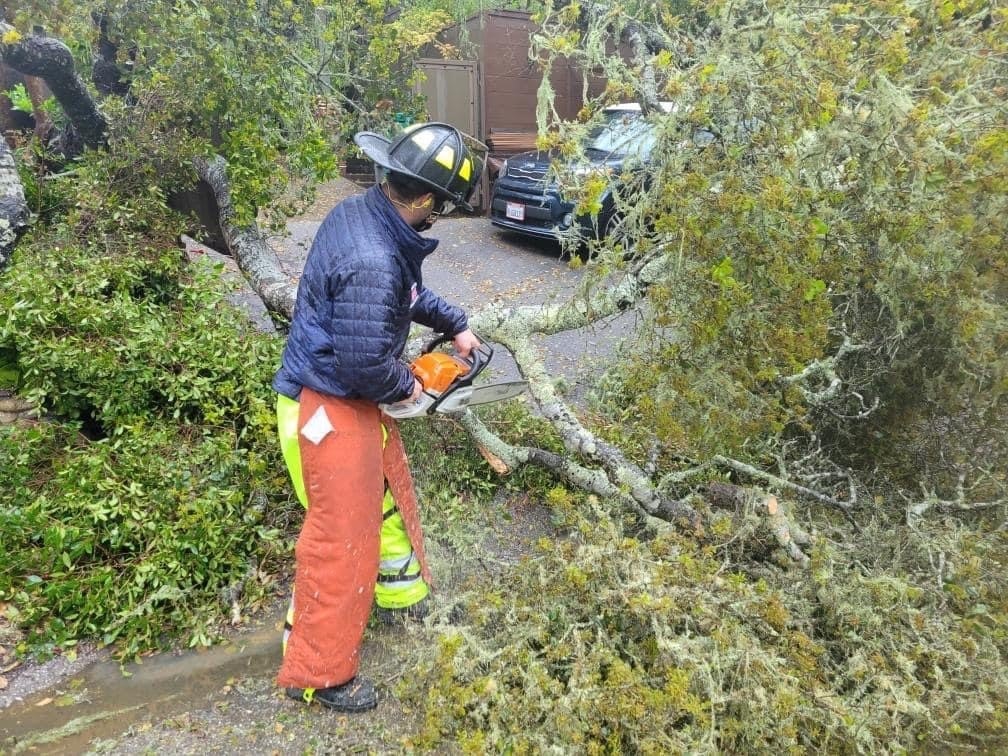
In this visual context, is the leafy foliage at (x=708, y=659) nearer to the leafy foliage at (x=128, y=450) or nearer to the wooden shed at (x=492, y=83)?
the leafy foliage at (x=128, y=450)

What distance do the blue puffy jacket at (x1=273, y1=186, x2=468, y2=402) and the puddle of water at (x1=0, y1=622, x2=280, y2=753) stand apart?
1.13 meters

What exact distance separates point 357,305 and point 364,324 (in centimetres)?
6

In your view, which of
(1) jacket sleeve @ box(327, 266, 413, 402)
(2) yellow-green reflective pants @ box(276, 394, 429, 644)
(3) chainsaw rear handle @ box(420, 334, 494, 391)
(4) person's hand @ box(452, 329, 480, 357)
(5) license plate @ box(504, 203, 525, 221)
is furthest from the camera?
(5) license plate @ box(504, 203, 525, 221)

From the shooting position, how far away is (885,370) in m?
2.90

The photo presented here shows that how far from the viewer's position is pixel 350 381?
2.05m

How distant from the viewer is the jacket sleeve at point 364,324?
6.44ft

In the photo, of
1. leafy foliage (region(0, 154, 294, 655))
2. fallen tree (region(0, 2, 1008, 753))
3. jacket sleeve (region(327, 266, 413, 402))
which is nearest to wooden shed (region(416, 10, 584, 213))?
A: leafy foliage (region(0, 154, 294, 655))

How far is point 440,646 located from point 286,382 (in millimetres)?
1021

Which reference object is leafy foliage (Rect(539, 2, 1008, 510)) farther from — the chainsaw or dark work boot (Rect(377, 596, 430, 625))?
dark work boot (Rect(377, 596, 430, 625))

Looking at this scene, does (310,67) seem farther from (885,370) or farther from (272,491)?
(885,370)

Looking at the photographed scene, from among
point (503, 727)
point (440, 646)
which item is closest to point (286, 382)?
point (440, 646)

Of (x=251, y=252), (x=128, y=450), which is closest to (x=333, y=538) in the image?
(x=128, y=450)

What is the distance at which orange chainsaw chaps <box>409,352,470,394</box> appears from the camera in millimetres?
2344

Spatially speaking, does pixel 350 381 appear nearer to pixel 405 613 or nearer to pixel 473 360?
pixel 473 360
